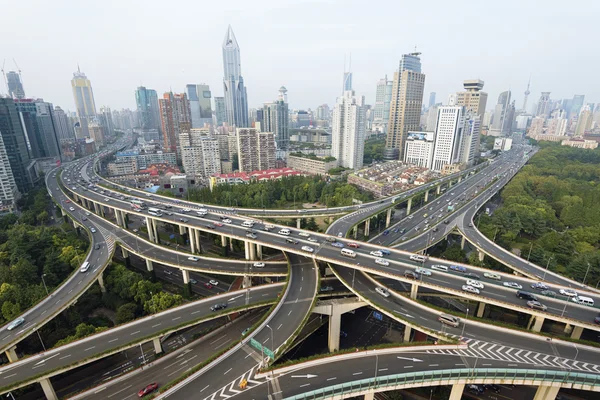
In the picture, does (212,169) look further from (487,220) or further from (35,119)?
(487,220)

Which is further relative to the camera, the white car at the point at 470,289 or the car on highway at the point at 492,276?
the car on highway at the point at 492,276

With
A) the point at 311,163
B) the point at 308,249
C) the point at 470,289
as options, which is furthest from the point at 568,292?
the point at 311,163

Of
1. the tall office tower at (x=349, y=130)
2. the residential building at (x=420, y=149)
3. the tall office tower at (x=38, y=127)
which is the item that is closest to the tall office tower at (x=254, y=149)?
the tall office tower at (x=349, y=130)

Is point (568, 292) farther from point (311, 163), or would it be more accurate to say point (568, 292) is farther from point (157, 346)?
point (311, 163)

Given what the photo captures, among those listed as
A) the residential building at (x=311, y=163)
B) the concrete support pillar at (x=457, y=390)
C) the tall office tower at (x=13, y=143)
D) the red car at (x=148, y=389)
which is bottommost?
the red car at (x=148, y=389)

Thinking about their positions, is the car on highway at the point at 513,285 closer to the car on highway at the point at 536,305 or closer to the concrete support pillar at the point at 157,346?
the car on highway at the point at 536,305

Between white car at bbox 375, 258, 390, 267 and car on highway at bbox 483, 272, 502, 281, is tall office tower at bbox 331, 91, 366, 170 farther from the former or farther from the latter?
car on highway at bbox 483, 272, 502, 281

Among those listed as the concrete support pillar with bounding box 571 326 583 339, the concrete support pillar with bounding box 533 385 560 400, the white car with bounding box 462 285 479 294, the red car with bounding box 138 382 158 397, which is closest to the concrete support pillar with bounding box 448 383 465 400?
the concrete support pillar with bounding box 533 385 560 400
